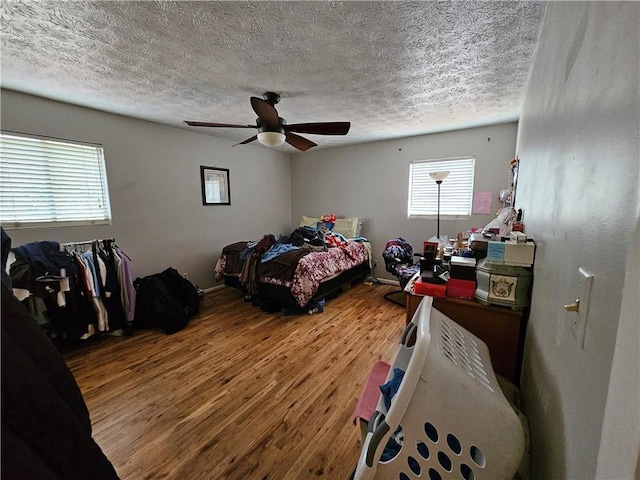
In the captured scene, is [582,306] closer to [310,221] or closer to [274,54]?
[274,54]

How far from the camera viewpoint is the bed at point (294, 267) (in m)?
3.05

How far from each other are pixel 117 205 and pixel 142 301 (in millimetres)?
1129

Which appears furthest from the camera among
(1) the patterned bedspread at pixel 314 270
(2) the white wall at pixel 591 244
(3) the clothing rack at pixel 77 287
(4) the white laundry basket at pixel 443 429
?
(1) the patterned bedspread at pixel 314 270

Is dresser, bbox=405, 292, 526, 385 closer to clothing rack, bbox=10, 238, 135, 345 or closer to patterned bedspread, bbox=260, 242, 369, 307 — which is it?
patterned bedspread, bbox=260, 242, 369, 307

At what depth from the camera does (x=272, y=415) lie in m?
1.69

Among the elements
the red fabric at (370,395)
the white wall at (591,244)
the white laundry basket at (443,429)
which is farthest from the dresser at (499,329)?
the white laundry basket at (443,429)

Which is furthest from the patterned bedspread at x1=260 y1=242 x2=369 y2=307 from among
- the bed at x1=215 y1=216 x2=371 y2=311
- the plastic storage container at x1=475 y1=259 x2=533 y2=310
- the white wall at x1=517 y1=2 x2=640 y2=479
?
the white wall at x1=517 y1=2 x2=640 y2=479

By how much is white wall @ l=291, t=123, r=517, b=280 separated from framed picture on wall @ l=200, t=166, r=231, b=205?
1.53m

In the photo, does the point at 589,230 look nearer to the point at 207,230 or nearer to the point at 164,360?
the point at 164,360

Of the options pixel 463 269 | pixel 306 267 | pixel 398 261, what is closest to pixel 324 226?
pixel 398 261

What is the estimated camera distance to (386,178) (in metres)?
4.24

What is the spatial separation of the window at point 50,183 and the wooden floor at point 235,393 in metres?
1.33

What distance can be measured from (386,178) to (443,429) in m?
3.89

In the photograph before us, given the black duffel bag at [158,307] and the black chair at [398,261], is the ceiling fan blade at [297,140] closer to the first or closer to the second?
the black chair at [398,261]
